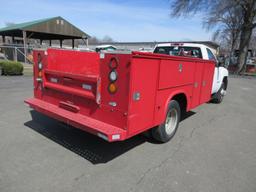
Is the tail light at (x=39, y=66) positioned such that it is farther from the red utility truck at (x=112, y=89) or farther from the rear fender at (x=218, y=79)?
the rear fender at (x=218, y=79)

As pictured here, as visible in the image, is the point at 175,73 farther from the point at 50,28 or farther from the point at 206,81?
the point at 50,28

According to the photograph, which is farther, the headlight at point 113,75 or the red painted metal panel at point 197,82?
the red painted metal panel at point 197,82

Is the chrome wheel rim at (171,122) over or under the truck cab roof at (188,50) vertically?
under

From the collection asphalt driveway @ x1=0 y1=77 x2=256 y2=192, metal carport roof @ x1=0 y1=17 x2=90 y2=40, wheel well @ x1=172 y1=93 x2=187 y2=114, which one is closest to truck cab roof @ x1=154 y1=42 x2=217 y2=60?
wheel well @ x1=172 y1=93 x2=187 y2=114

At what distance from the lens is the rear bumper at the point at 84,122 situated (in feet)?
9.80

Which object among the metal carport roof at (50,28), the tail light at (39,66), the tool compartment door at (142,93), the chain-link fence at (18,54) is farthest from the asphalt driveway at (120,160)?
the metal carport roof at (50,28)

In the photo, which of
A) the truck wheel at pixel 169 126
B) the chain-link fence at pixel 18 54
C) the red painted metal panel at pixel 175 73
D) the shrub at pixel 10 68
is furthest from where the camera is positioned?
the chain-link fence at pixel 18 54

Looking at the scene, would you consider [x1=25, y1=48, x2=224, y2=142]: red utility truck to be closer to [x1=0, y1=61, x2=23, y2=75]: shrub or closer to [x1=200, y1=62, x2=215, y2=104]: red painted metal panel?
[x1=200, y1=62, x2=215, y2=104]: red painted metal panel

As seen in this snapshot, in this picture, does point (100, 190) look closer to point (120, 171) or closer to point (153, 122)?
point (120, 171)

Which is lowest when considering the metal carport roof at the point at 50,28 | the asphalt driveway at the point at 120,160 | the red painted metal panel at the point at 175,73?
the asphalt driveway at the point at 120,160

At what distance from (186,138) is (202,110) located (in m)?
2.84

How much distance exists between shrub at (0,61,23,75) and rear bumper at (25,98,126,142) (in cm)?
1034

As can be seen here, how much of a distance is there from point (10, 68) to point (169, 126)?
12.1 m

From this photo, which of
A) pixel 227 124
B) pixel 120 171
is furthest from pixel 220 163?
pixel 227 124
